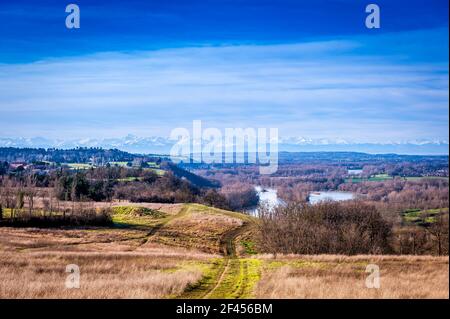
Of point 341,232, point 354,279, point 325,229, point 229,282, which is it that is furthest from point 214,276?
point 341,232

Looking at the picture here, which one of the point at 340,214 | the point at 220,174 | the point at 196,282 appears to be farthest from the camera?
the point at 220,174

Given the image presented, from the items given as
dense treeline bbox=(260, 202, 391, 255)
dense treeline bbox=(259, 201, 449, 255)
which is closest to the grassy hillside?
dense treeline bbox=(260, 202, 391, 255)

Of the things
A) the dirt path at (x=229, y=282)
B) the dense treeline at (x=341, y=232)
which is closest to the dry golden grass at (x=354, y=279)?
the dirt path at (x=229, y=282)

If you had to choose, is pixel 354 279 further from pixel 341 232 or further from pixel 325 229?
pixel 341 232

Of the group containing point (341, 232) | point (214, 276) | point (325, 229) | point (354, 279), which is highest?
point (354, 279)

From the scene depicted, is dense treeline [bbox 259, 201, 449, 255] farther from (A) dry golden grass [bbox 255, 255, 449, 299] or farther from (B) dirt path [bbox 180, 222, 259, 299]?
(B) dirt path [bbox 180, 222, 259, 299]
